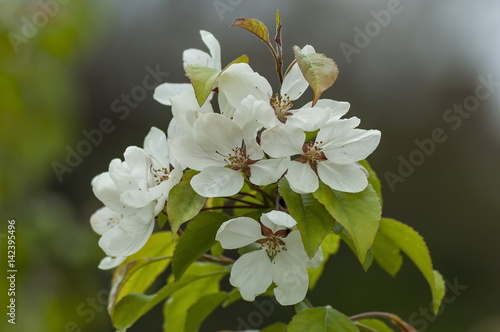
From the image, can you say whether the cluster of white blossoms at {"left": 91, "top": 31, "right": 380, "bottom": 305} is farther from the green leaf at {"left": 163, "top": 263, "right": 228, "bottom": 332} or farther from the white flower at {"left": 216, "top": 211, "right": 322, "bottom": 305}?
the green leaf at {"left": 163, "top": 263, "right": 228, "bottom": 332}

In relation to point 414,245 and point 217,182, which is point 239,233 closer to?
point 217,182

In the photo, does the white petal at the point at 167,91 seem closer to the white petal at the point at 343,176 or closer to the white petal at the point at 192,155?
the white petal at the point at 192,155

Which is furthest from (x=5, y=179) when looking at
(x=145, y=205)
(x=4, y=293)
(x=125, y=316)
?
(x=145, y=205)

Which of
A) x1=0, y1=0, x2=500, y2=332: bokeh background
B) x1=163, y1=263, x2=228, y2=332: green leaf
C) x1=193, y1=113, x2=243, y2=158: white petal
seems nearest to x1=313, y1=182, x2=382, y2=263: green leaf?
x1=193, y1=113, x2=243, y2=158: white petal

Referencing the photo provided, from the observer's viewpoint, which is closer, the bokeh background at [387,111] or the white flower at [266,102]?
the white flower at [266,102]

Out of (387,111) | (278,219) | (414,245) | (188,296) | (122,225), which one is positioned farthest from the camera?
(387,111)

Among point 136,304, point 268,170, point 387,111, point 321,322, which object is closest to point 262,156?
point 268,170

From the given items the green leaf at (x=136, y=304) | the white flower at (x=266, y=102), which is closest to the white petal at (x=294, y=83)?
the white flower at (x=266, y=102)
